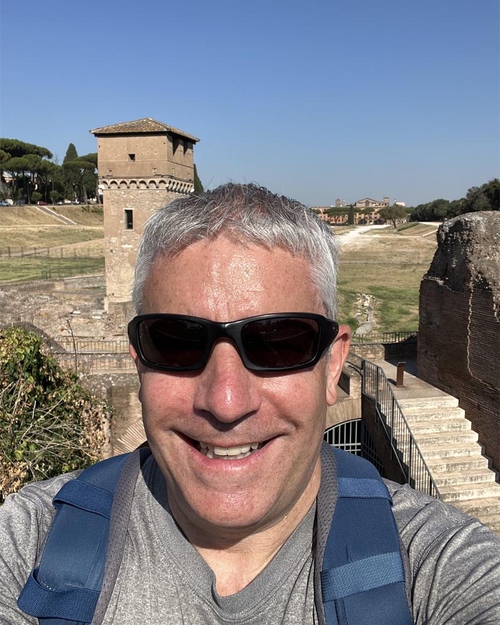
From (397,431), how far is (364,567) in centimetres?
964

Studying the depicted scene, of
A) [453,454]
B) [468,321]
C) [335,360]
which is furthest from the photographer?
[468,321]

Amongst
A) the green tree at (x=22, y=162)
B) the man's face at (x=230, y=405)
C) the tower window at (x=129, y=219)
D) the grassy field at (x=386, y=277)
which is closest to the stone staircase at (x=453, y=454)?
the grassy field at (x=386, y=277)

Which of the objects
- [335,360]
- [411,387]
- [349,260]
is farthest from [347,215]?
[335,360]

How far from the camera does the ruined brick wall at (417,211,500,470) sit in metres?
10.4

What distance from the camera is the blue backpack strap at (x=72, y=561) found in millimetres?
1329

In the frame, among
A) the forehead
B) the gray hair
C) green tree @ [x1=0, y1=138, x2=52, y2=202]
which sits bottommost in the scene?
the forehead

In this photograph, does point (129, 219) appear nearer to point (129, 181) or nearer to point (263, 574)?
point (129, 181)

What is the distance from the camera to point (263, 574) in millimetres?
1486

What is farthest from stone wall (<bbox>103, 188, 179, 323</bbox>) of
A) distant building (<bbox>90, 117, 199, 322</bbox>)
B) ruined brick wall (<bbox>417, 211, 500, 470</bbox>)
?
ruined brick wall (<bbox>417, 211, 500, 470</bbox>)

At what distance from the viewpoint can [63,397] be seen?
8.16 metres

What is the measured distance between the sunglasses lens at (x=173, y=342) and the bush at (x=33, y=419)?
18.5 feet

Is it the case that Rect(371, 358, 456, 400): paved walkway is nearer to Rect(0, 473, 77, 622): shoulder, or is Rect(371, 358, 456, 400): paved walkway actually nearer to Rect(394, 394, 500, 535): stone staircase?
Rect(394, 394, 500, 535): stone staircase

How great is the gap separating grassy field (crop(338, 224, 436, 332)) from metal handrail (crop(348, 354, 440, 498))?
3065mm

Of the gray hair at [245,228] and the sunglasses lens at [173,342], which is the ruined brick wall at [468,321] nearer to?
the gray hair at [245,228]
